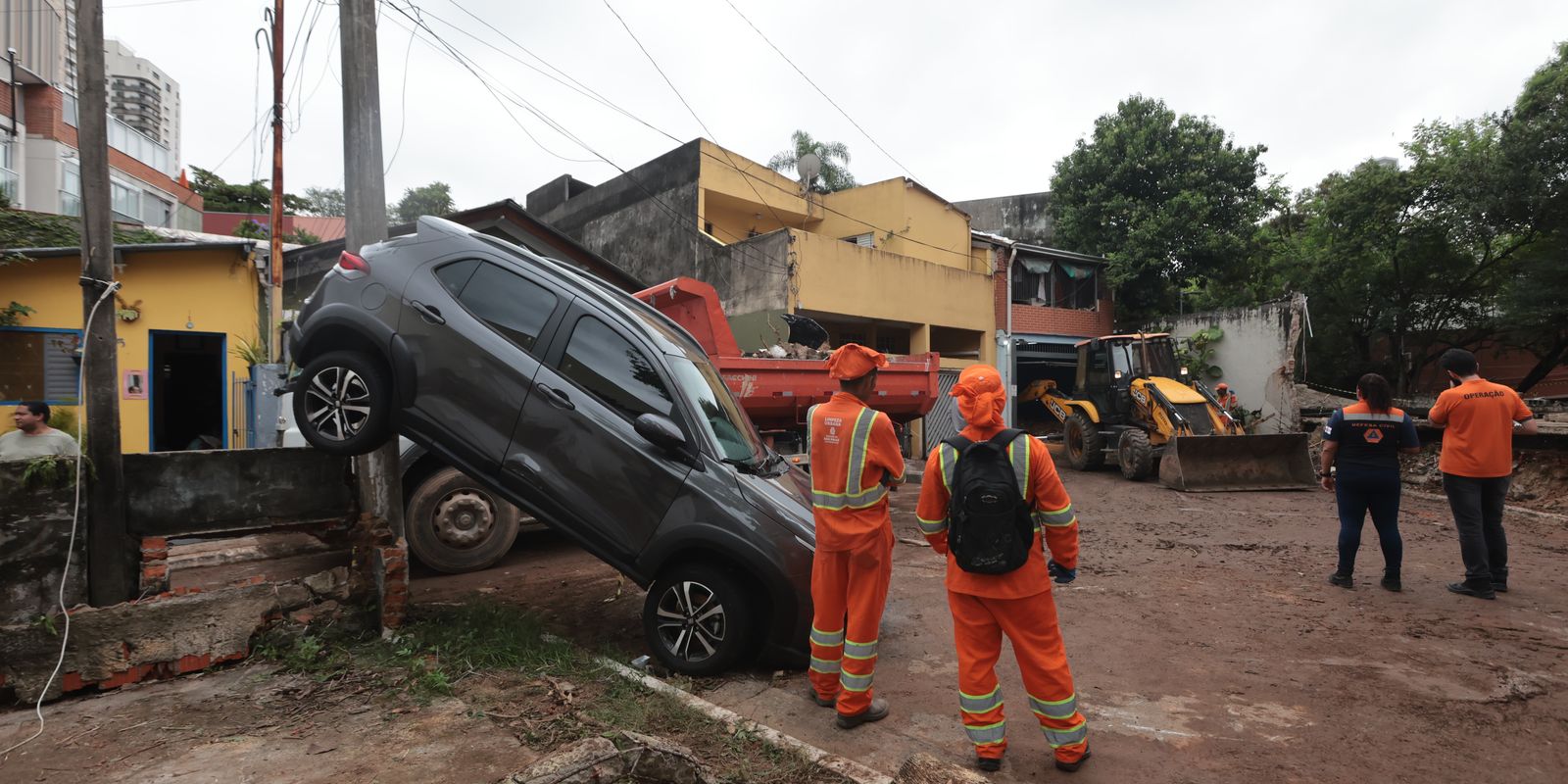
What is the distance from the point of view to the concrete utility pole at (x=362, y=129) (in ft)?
15.3

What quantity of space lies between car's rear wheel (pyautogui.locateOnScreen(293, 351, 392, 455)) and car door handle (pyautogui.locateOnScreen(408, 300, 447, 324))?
36cm

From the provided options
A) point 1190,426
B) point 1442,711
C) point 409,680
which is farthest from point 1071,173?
point 409,680

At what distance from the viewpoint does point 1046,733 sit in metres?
2.96

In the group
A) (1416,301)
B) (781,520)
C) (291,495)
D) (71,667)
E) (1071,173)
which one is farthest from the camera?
(1071,173)

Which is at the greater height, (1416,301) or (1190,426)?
(1416,301)

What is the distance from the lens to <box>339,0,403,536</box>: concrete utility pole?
15.3 feet

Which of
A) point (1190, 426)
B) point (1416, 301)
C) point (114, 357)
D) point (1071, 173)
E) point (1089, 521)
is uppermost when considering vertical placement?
point (1071, 173)

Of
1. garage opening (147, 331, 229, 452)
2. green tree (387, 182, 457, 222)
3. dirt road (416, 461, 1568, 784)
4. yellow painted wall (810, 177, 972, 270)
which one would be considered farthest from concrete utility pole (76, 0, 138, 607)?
green tree (387, 182, 457, 222)

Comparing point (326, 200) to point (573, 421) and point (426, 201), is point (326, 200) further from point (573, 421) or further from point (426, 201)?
point (573, 421)

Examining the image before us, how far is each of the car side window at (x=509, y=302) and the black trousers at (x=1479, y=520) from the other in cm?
625

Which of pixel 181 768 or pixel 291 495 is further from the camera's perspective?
pixel 291 495

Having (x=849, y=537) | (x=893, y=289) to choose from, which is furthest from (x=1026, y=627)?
(x=893, y=289)

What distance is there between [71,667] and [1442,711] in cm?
617

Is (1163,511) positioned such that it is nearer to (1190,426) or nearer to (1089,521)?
(1089,521)
